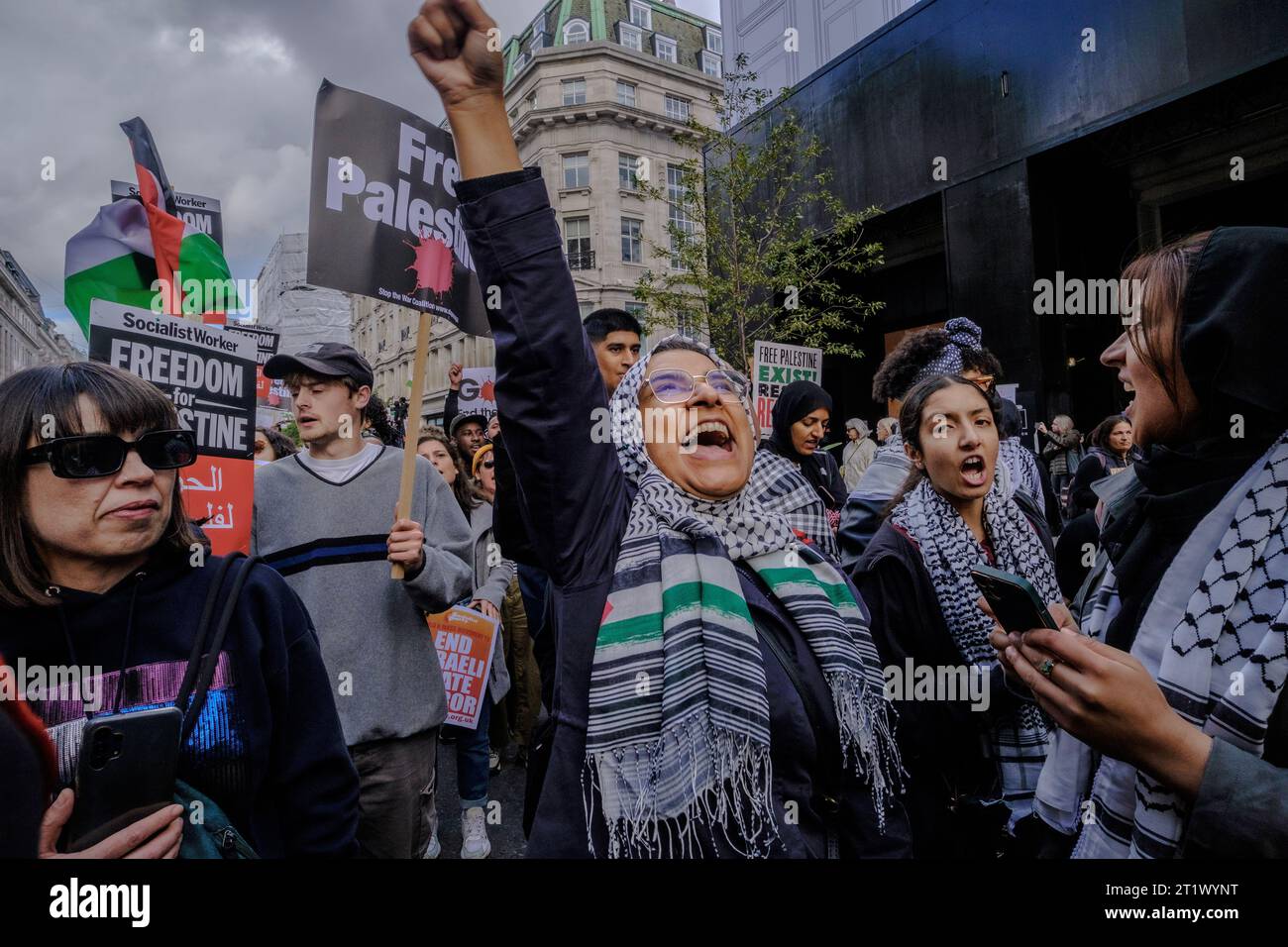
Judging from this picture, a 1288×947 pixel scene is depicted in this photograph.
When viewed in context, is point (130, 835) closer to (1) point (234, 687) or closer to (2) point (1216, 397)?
(1) point (234, 687)

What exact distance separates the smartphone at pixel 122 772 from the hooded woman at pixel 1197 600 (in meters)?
1.54

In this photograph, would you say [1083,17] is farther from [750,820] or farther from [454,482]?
[750,820]

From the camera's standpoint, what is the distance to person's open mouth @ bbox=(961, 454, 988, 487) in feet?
8.58

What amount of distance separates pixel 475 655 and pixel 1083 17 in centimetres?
1163

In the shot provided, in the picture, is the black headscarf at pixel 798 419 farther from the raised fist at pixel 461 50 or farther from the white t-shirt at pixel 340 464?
the raised fist at pixel 461 50

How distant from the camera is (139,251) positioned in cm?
341

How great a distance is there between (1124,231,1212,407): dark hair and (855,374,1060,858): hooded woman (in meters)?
0.92

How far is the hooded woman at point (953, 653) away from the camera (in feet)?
7.38

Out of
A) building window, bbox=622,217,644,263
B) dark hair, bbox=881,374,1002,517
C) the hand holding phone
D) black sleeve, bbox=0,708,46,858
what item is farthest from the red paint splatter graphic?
building window, bbox=622,217,644,263

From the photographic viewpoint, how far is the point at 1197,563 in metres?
1.38

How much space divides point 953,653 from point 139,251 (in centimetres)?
378

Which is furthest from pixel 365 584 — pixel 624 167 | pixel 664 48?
pixel 664 48

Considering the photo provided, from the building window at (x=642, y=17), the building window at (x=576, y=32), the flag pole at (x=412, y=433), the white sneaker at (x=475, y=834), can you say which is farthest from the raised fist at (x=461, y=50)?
the building window at (x=642, y=17)
